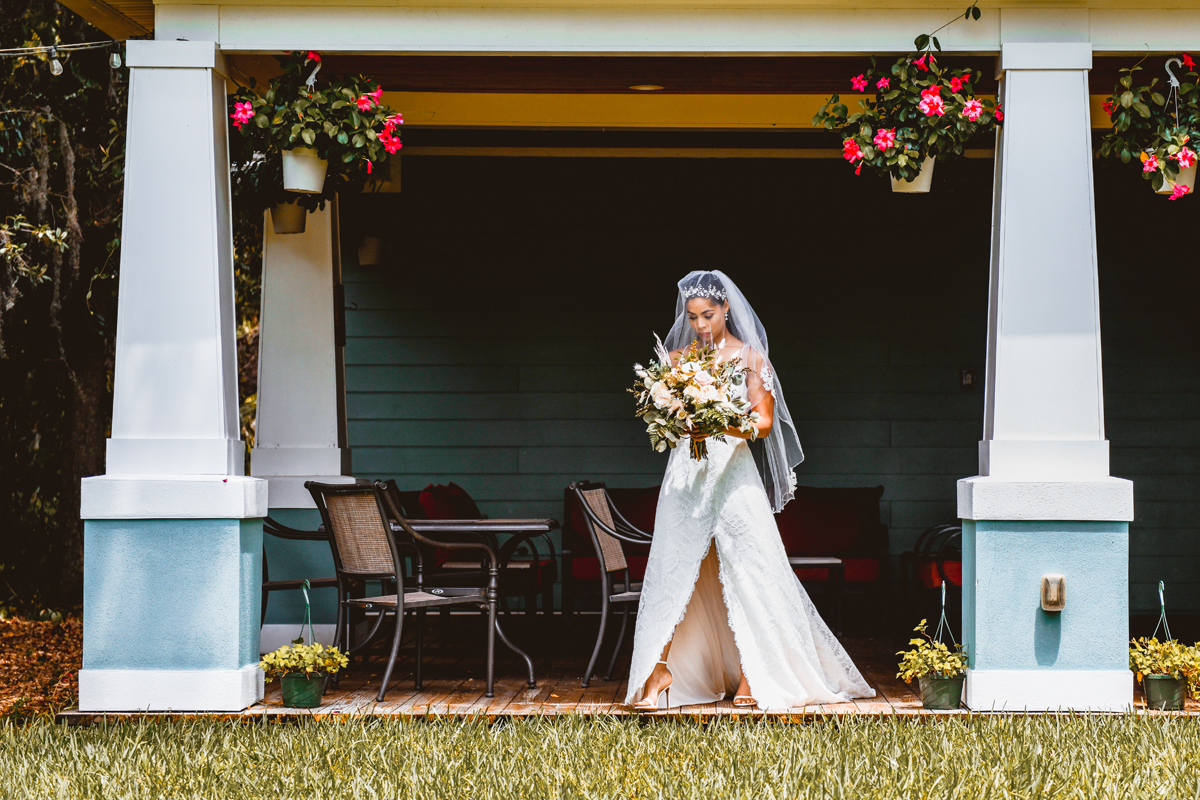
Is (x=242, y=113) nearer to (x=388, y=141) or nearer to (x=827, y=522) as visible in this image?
(x=388, y=141)

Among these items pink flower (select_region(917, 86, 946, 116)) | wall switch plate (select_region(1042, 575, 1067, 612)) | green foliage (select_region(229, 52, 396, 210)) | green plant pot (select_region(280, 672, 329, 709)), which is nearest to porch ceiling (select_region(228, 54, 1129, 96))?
green foliage (select_region(229, 52, 396, 210))

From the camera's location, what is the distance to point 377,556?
500 centimetres

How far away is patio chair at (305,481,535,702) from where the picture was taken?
4848 mm

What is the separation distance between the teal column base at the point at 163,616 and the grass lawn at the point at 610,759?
0.19 meters

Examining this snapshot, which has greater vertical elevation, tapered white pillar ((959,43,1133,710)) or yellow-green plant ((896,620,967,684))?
tapered white pillar ((959,43,1133,710))

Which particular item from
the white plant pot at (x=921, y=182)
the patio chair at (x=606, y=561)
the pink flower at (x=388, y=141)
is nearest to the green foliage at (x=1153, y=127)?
the white plant pot at (x=921, y=182)

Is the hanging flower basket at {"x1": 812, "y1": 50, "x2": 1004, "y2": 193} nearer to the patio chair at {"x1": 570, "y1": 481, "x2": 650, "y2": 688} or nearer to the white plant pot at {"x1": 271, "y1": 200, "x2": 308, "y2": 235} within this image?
the patio chair at {"x1": 570, "y1": 481, "x2": 650, "y2": 688}

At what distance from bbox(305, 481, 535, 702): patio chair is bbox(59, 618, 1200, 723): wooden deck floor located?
0.42ft

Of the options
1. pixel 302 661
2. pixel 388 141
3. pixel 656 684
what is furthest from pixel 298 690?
pixel 388 141

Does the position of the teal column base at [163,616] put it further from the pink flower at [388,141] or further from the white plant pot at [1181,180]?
the white plant pot at [1181,180]

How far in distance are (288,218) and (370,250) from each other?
1.75 meters

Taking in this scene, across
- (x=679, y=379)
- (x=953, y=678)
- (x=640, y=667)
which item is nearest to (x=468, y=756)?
(x=640, y=667)

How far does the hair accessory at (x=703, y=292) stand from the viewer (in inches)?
188

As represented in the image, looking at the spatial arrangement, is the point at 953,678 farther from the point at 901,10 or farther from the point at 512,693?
the point at 901,10
